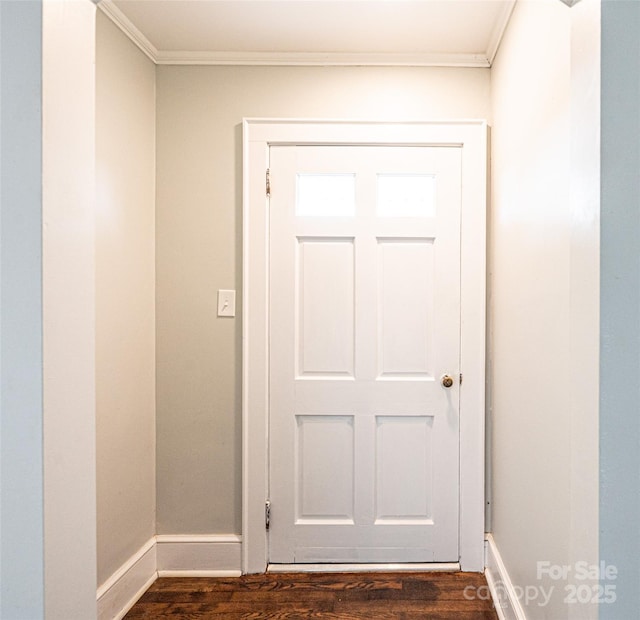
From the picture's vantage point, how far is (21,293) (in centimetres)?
94

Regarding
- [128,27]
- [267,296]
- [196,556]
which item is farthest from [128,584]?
[128,27]

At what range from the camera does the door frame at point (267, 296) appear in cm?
222

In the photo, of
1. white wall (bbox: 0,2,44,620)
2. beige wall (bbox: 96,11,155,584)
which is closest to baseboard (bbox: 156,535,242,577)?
beige wall (bbox: 96,11,155,584)

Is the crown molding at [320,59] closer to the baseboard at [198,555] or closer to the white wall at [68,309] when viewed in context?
the white wall at [68,309]

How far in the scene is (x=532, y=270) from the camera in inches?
65.1

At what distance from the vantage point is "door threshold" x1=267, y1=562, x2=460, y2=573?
7.38ft

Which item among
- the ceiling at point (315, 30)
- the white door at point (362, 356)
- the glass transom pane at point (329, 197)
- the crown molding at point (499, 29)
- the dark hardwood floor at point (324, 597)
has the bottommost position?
the dark hardwood floor at point (324, 597)

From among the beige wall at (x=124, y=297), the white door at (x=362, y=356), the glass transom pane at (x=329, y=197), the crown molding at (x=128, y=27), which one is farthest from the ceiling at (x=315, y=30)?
the glass transom pane at (x=329, y=197)

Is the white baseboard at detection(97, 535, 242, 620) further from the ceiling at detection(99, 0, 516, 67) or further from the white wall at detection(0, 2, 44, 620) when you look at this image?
the ceiling at detection(99, 0, 516, 67)

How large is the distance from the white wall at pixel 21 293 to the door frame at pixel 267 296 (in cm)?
132

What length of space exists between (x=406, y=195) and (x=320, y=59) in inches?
29.0

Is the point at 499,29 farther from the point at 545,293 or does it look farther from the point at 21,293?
the point at 21,293

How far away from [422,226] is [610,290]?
133 cm

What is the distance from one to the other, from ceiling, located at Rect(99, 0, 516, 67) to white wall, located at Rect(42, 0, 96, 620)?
1.05 meters
